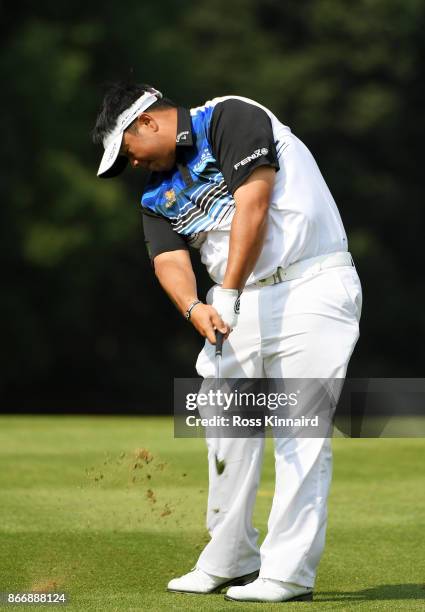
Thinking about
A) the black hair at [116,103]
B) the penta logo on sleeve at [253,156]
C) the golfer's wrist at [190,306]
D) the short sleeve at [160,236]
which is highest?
the black hair at [116,103]

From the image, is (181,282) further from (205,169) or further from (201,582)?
(201,582)

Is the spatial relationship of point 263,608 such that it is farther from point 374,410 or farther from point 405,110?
point 405,110

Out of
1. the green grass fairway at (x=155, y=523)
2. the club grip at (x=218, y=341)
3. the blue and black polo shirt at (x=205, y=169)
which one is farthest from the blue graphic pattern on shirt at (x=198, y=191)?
the green grass fairway at (x=155, y=523)

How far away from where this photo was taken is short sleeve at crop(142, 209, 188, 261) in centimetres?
561

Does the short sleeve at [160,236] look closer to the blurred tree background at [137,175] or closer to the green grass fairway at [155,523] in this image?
the green grass fairway at [155,523]

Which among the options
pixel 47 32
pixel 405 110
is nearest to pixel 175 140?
pixel 47 32

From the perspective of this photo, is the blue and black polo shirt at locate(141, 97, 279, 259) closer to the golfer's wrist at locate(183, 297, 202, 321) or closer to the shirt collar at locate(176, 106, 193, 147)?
the shirt collar at locate(176, 106, 193, 147)

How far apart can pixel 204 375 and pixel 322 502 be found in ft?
2.24

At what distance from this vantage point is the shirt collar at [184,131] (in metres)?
5.38

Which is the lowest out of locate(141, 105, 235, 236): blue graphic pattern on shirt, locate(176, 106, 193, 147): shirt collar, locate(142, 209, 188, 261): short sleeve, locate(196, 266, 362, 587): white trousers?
locate(196, 266, 362, 587): white trousers

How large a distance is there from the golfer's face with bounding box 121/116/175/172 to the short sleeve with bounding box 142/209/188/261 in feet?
0.78

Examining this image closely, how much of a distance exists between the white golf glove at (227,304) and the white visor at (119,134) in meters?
0.70

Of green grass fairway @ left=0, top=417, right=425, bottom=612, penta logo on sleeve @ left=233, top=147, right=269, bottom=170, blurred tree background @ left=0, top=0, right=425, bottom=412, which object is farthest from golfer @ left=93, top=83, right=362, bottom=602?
blurred tree background @ left=0, top=0, right=425, bottom=412

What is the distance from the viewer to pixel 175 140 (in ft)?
17.7
